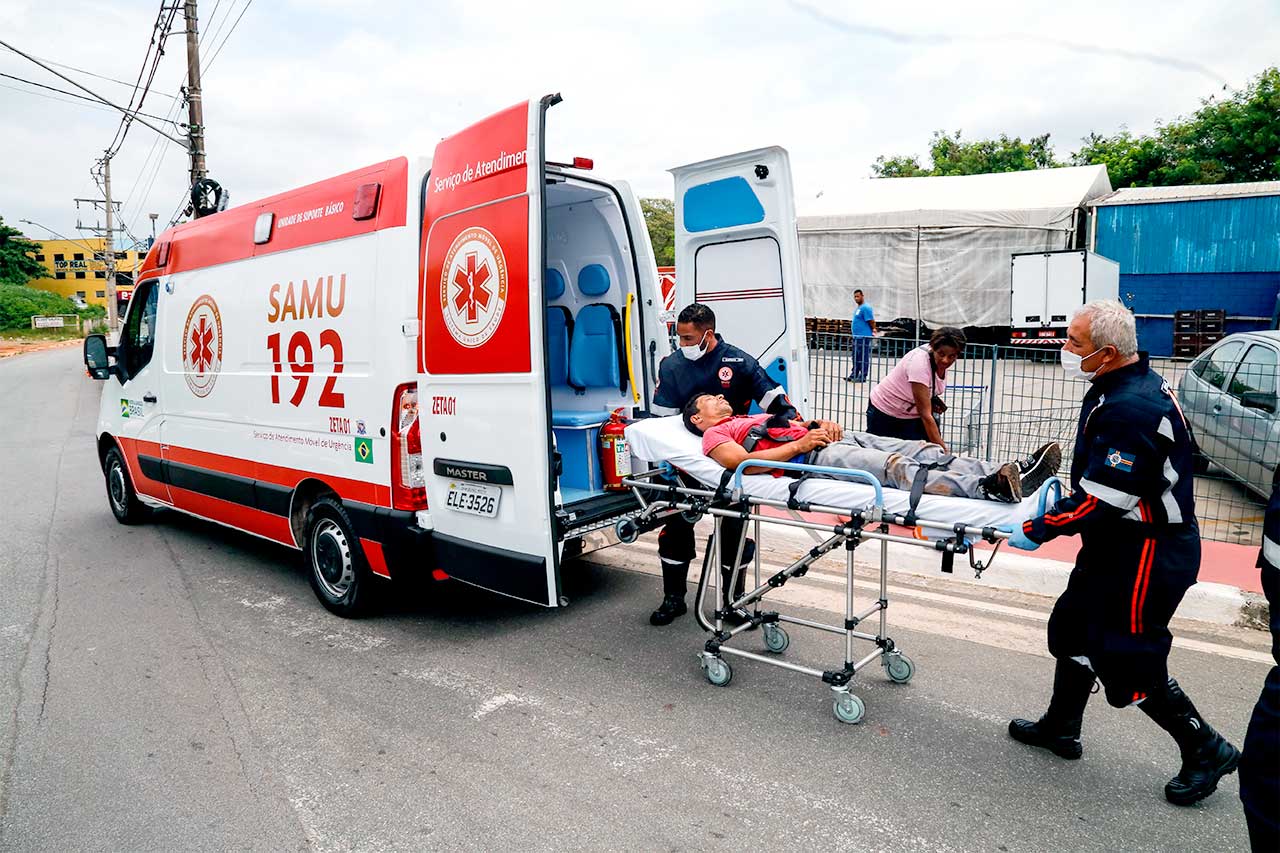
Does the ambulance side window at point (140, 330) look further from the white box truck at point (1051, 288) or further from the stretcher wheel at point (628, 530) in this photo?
the white box truck at point (1051, 288)

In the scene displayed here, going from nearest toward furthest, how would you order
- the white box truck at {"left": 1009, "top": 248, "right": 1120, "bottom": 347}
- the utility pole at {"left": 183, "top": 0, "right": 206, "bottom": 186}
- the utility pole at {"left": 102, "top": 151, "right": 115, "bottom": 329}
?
the utility pole at {"left": 183, "top": 0, "right": 206, "bottom": 186} < the white box truck at {"left": 1009, "top": 248, "right": 1120, "bottom": 347} < the utility pole at {"left": 102, "top": 151, "right": 115, "bottom": 329}

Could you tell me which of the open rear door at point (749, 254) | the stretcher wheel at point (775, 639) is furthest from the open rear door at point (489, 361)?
the open rear door at point (749, 254)

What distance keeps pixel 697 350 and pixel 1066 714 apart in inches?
99.4

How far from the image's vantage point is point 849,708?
3615 mm

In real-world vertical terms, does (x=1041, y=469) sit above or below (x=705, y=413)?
below

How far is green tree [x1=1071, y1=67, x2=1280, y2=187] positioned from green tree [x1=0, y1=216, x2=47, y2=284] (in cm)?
7030

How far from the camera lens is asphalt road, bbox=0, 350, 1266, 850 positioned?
2.95 metres

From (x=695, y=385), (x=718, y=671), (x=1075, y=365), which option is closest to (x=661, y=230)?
(x=695, y=385)

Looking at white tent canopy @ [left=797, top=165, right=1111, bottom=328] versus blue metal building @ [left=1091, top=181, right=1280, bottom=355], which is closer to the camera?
blue metal building @ [left=1091, top=181, right=1280, bottom=355]

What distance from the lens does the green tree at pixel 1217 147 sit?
24750mm

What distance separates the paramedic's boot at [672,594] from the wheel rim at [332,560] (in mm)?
1776

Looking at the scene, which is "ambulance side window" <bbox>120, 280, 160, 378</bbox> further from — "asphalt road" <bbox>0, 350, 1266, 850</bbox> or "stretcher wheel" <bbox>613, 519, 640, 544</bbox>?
"stretcher wheel" <bbox>613, 519, 640, 544</bbox>

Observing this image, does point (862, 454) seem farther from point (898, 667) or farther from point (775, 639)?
point (775, 639)

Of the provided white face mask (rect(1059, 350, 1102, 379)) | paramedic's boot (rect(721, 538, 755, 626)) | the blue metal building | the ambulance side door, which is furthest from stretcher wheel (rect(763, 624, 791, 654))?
the blue metal building
